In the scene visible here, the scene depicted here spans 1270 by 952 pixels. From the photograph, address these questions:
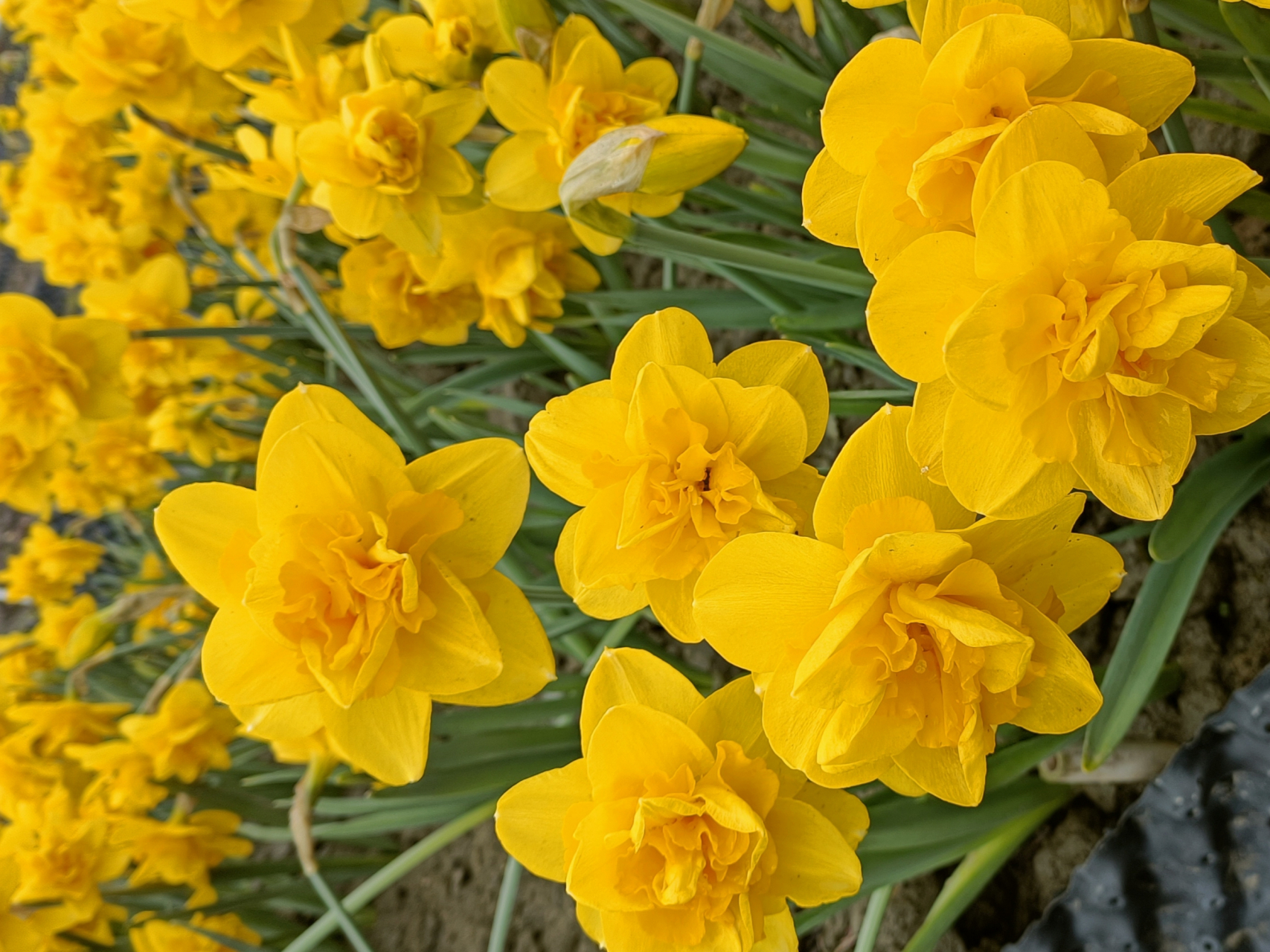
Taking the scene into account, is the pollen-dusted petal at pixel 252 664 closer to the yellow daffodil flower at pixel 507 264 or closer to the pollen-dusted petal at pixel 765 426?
the pollen-dusted petal at pixel 765 426

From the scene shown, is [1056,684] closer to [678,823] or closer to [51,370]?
[678,823]

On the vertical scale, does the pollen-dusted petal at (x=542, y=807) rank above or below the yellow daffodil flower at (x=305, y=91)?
below

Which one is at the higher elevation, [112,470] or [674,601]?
[674,601]

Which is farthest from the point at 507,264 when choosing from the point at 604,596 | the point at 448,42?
the point at 604,596

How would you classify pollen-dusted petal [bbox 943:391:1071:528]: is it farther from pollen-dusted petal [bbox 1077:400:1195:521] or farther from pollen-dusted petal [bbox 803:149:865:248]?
pollen-dusted petal [bbox 803:149:865:248]

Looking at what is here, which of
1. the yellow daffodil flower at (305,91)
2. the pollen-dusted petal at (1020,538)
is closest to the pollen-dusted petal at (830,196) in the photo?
the pollen-dusted petal at (1020,538)
